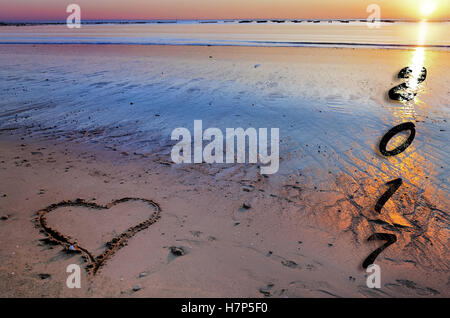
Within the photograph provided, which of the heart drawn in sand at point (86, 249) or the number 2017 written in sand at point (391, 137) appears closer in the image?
the heart drawn in sand at point (86, 249)

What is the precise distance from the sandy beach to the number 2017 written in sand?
9 centimetres

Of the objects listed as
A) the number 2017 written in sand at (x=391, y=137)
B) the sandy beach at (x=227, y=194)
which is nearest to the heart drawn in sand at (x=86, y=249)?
the sandy beach at (x=227, y=194)

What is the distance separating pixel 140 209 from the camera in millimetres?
4551

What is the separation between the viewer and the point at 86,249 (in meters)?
3.71

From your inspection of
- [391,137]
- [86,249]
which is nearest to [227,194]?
[86,249]

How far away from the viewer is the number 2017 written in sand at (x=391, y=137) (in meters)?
3.91

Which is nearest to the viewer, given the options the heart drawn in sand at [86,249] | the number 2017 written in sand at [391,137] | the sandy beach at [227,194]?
the sandy beach at [227,194]

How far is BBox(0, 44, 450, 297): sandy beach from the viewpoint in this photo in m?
3.39

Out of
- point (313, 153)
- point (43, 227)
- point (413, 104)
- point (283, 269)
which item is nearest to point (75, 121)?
point (43, 227)

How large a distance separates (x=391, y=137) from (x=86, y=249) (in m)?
6.66

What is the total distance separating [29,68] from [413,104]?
58.0 ft

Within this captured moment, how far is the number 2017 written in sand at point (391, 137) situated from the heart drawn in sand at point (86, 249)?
9.40 ft

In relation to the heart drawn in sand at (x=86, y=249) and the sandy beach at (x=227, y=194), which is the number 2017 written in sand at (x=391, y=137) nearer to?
the sandy beach at (x=227, y=194)

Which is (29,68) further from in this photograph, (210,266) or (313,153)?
(210,266)
